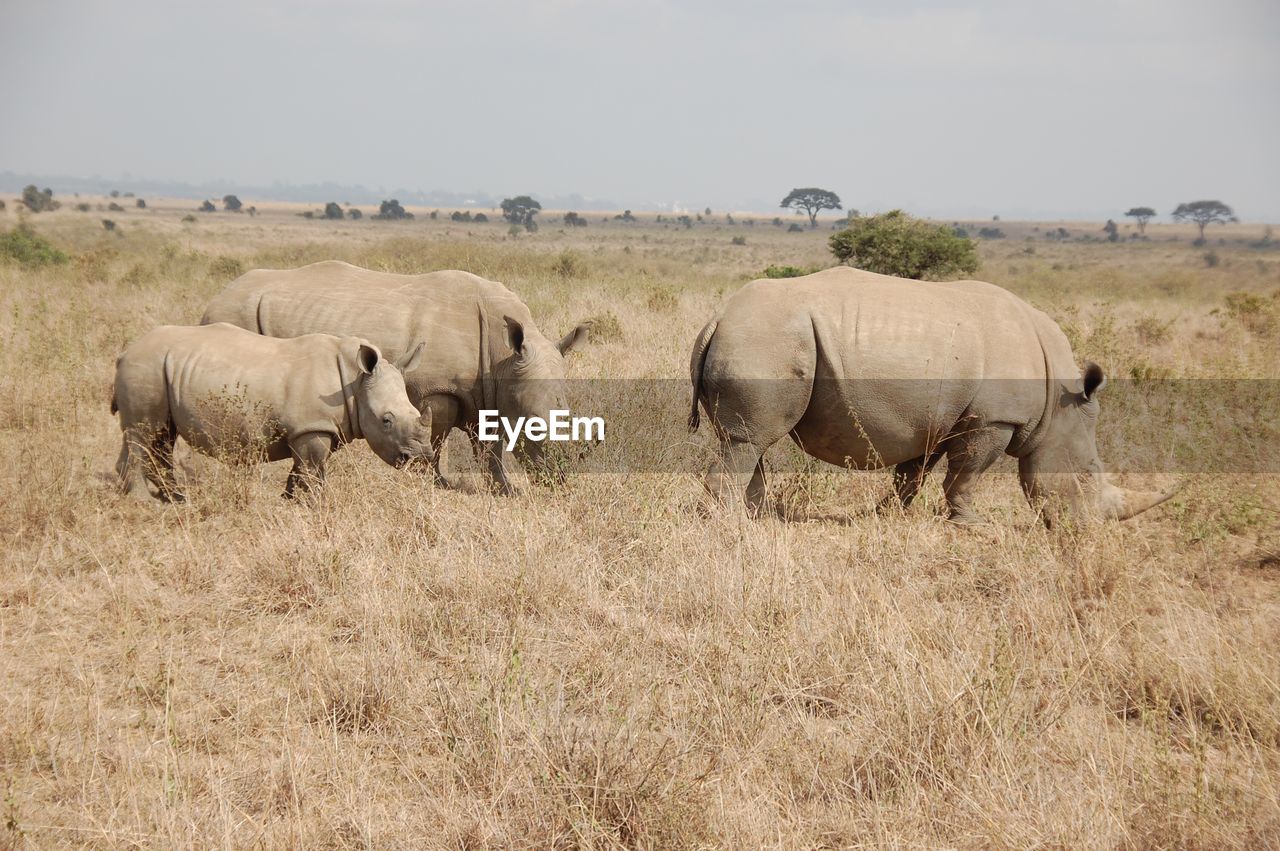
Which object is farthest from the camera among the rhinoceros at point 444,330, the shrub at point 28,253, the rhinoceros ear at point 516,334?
the shrub at point 28,253

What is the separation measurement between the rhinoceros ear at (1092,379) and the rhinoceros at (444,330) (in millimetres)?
3766

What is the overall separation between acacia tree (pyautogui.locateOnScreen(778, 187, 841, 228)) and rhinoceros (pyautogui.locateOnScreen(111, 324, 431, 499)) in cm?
8359

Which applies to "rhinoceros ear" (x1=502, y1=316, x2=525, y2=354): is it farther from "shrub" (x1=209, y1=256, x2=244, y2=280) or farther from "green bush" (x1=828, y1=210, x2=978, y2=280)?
"shrub" (x1=209, y1=256, x2=244, y2=280)

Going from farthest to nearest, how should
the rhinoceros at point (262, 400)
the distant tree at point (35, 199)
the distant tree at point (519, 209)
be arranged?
1. the distant tree at point (519, 209)
2. the distant tree at point (35, 199)
3. the rhinoceros at point (262, 400)

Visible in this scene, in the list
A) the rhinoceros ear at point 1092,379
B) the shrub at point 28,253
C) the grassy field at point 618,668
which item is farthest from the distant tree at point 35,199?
the rhinoceros ear at point 1092,379

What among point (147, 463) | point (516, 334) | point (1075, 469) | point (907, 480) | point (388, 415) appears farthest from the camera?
point (907, 480)

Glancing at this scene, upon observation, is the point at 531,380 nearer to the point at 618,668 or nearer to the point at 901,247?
the point at 618,668

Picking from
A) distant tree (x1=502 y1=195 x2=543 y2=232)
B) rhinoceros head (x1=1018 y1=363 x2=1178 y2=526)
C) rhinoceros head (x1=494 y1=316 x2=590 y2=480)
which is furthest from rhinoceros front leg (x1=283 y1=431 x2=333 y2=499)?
distant tree (x1=502 y1=195 x2=543 y2=232)

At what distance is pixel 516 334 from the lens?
6938 mm

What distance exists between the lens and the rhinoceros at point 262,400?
634 cm

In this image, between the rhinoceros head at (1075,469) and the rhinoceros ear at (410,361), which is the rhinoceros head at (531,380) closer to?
the rhinoceros ear at (410,361)

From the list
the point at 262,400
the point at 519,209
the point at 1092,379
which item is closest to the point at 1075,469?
the point at 1092,379

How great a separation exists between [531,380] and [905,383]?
2.81 meters

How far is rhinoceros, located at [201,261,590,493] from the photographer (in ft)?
23.2
